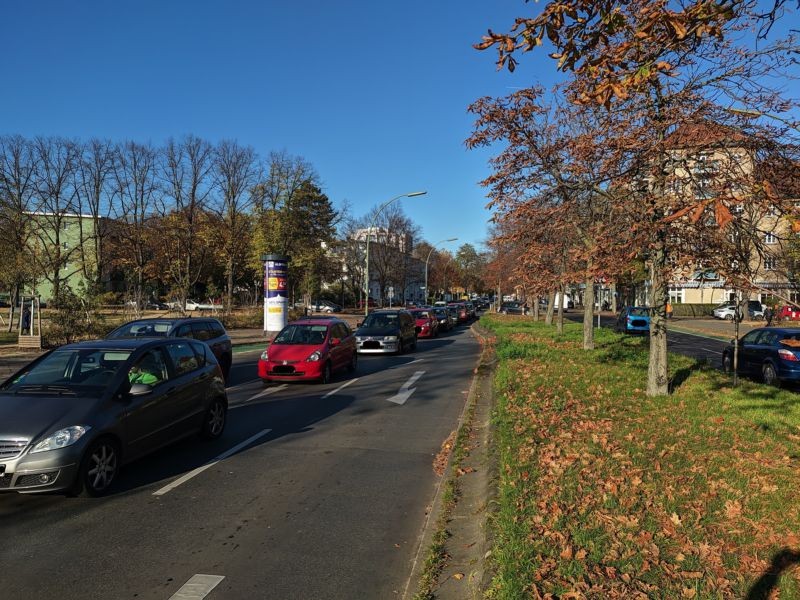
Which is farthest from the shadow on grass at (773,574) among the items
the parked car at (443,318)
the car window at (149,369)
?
the parked car at (443,318)

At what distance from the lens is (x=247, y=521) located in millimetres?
5047

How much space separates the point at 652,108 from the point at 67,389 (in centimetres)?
867

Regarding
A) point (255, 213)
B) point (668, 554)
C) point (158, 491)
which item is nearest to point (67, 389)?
point (158, 491)

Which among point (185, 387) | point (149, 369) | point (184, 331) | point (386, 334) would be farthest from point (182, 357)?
point (386, 334)

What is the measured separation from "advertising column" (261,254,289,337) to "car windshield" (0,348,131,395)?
21682 millimetres

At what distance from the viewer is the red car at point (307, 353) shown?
42.1 ft

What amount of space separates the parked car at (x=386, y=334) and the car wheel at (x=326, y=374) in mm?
6910

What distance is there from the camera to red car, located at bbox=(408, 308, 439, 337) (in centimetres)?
3081

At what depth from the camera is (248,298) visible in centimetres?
6956

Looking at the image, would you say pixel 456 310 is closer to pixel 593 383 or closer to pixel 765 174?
pixel 593 383

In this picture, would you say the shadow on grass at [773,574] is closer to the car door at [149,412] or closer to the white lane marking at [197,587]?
the white lane marking at [197,587]

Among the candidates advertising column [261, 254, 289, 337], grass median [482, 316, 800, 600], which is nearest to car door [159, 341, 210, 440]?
grass median [482, 316, 800, 600]

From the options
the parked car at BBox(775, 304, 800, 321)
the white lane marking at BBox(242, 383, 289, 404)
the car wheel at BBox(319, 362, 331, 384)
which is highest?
the parked car at BBox(775, 304, 800, 321)

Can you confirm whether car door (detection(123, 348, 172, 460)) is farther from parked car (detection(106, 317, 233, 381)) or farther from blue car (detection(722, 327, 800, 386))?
blue car (detection(722, 327, 800, 386))
